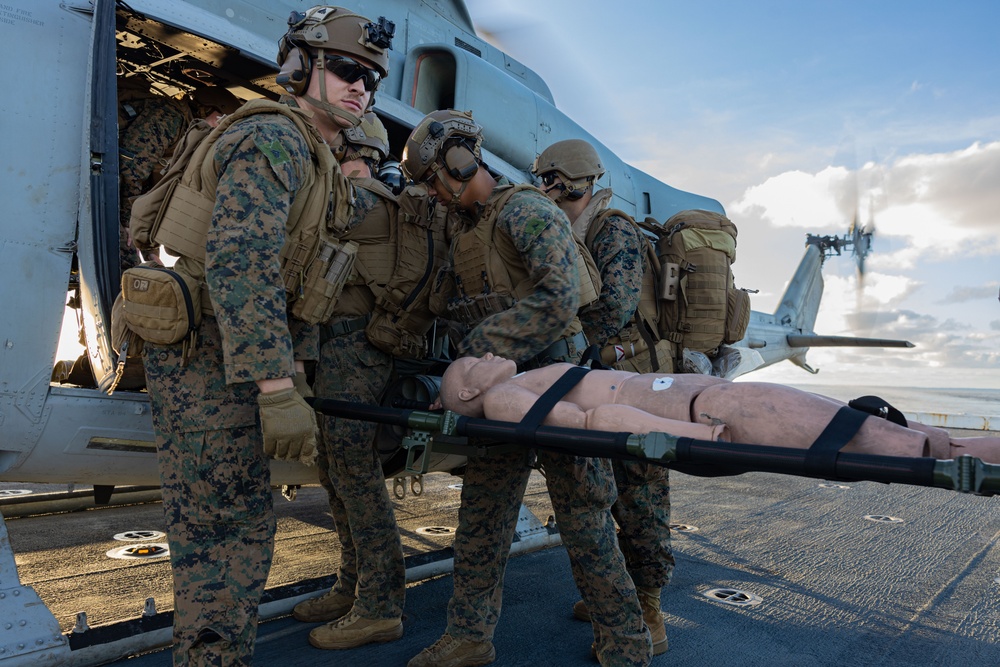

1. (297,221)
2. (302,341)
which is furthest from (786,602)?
(297,221)

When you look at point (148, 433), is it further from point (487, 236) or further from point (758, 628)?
point (758, 628)

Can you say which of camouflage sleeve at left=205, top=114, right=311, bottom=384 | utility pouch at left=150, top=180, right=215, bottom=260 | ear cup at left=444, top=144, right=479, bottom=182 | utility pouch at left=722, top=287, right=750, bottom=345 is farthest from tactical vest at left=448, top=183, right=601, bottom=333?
utility pouch at left=722, top=287, right=750, bottom=345

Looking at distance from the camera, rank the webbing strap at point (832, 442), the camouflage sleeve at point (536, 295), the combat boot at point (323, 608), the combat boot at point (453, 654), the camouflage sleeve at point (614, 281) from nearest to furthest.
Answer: the webbing strap at point (832, 442)
the camouflage sleeve at point (536, 295)
the combat boot at point (453, 654)
the combat boot at point (323, 608)
the camouflage sleeve at point (614, 281)

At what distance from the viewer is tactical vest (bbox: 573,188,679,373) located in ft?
11.1

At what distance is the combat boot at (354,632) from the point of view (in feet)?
9.18

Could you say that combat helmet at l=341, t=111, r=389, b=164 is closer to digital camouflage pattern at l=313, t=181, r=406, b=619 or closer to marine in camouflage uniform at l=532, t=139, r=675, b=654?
digital camouflage pattern at l=313, t=181, r=406, b=619

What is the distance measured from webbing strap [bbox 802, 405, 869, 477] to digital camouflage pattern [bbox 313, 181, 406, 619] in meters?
1.71

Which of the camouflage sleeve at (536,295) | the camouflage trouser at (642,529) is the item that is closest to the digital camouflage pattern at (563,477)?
the camouflage sleeve at (536,295)

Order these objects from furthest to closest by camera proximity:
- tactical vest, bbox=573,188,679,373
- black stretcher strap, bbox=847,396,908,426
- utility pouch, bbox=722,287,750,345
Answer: utility pouch, bbox=722,287,750,345, tactical vest, bbox=573,188,679,373, black stretcher strap, bbox=847,396,908,426

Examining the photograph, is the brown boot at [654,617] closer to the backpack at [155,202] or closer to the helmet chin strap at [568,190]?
the helmet chin strap at [568,190]

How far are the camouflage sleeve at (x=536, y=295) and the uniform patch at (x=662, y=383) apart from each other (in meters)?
0.54

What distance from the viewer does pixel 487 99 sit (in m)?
4.82

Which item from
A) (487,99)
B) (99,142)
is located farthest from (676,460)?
(487,99)

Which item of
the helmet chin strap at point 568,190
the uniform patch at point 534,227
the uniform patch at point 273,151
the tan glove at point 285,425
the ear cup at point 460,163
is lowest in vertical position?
the tan glove at point 285,425
